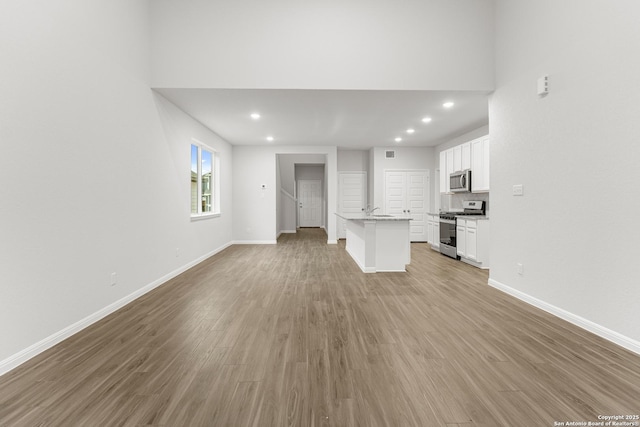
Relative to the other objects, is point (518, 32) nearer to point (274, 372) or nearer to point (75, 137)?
point (274, 372)

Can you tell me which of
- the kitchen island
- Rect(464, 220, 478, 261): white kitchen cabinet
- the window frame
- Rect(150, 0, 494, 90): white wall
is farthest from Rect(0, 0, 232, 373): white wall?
Rect(464, 220, 478, 261): white kitchen cabinet

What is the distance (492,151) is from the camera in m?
3.95

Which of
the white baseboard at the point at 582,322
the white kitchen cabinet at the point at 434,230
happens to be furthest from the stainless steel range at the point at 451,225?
the white baseboard at the point at 582,322

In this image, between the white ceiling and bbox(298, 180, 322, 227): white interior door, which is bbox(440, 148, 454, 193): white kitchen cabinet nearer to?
the white ceiling

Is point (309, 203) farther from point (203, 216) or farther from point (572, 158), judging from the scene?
point (572, 158)

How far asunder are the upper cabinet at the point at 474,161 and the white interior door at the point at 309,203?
7.08 meters

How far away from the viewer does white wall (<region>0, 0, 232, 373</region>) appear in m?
2.04

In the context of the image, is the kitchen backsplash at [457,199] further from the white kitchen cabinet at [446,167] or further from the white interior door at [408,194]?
the white interior door at [408,194]

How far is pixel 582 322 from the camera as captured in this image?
2.61 m

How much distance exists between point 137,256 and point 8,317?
1.56m

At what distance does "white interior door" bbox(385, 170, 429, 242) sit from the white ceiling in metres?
1.28

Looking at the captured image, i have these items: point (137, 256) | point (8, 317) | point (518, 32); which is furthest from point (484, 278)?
point (8, 317)

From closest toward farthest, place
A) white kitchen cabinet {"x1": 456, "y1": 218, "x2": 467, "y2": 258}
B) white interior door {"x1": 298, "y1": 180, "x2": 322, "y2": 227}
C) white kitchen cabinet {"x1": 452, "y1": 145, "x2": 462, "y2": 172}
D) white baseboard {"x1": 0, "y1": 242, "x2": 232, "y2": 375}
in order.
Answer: white baseboard {"x1": 0, "y1": 242, "x2": 232, "y2": 375} → white kitchen cabinet {"x1": 456, "y1": 218, "x2": 467, "y2": 258} → white kitchen cabinet {"x1": 452, "y1": 145, "x2": 462, "y2": 172} → white interior door {"x1": 298, "y1": 180, "x2": 322, "y2": 227}

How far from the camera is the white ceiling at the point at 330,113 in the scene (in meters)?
4.10
